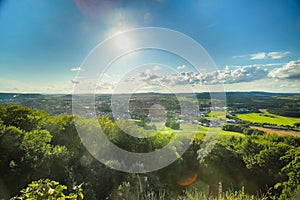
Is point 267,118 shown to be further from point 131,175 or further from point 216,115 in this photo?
point 131,175

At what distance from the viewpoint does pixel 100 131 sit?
21.0ft

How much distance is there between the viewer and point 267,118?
7641 mm

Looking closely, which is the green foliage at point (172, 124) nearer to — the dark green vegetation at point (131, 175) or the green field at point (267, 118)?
the dark green vegetation at point (131, 175)

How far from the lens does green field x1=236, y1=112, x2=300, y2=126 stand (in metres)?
6.98

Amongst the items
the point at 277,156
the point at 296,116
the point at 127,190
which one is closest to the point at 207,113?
the point at 277,156

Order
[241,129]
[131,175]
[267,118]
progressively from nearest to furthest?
[131,175] < [267,118] < [241,129]

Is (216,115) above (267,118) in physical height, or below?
above

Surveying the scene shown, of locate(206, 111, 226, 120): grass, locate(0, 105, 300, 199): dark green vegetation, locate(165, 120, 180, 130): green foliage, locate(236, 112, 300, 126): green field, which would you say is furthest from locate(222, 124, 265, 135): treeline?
locate(165, 120, 180, 130): green foliage

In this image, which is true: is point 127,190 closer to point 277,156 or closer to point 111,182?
point 111,182

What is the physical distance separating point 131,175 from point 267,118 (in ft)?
21.3

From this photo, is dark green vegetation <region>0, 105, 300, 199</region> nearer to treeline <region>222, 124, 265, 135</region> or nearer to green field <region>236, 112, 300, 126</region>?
treeline <region>222, 124, 265, 135</region>

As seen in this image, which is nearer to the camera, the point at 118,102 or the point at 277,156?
the point at 277,156

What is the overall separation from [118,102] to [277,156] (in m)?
5.99

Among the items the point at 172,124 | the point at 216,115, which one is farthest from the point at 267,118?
the point at 172,124
